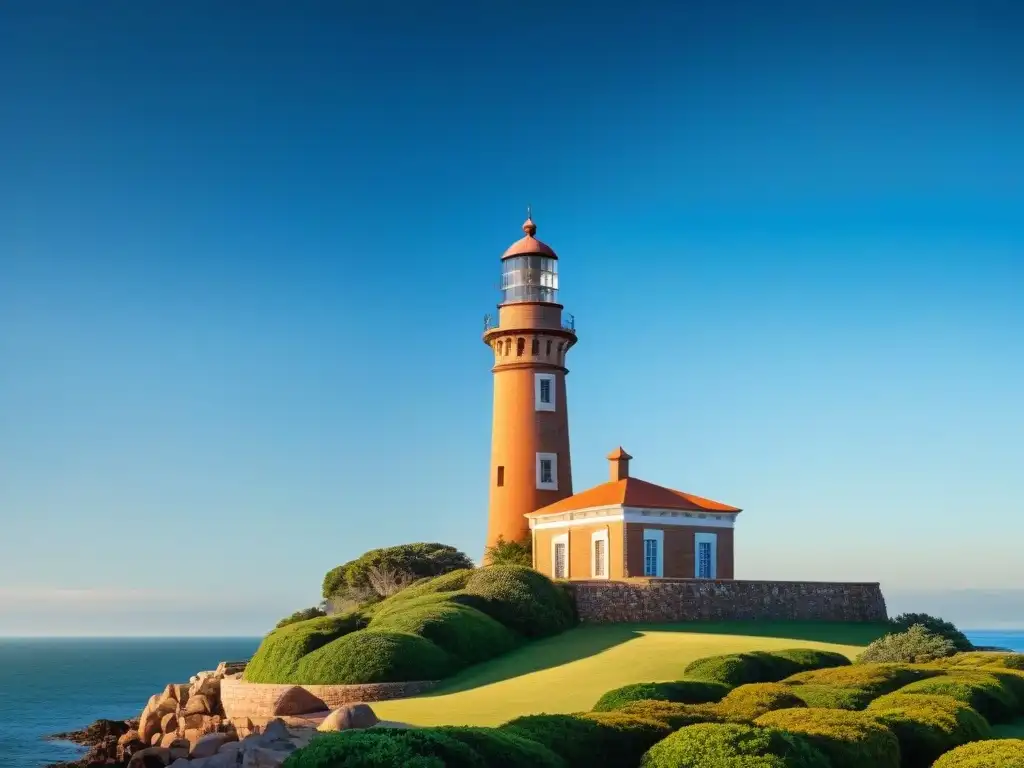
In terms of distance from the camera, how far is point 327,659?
90.9 feet

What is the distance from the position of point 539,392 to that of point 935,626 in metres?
18.1

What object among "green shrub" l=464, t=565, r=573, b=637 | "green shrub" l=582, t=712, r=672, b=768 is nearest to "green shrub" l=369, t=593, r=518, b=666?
"green shrub" l=464, t=565, r=573, b=637

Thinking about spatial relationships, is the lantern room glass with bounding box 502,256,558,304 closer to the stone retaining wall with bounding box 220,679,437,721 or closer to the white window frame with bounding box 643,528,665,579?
the white window frame with bounding box 643,528,665,579

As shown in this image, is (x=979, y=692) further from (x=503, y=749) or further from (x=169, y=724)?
(x=169, y=724)

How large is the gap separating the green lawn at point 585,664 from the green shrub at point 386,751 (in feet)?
28.1

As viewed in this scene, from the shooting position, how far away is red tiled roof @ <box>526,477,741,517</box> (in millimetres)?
39375

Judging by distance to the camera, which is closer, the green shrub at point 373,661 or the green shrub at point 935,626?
the green shrub at point 373,661

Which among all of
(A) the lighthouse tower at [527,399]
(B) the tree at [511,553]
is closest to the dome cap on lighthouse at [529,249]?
(A) the lighthouse tower at [527,399]

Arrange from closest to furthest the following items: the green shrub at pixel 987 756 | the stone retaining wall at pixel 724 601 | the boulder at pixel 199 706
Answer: the green shrub at pixel 987 756 < the boulder at pixel 199 706 < the stone retaining wall at pixel 724 601

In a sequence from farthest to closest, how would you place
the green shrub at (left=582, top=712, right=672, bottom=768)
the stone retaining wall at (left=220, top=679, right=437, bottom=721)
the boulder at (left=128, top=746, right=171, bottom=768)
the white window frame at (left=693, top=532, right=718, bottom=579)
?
the white window frame at (left=693, top=532, right=718, bottom=579), the stone retaining wall at (left=220, top=679, right=437, bottom=721), the boulder at (left=128, top=746, right=171, bottom=768), the green shrub at (left=582, top=712, right=672, bottom=768)

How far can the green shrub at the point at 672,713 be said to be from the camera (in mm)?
16672

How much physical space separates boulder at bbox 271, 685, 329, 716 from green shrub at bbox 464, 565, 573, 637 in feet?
31.7

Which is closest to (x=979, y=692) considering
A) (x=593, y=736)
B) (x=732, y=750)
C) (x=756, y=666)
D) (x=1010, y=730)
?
(x=1010, y=730)

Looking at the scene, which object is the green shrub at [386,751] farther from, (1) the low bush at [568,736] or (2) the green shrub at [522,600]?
(2) the green shrub at [522,600]
